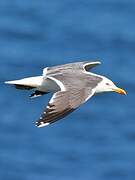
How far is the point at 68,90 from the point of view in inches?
444

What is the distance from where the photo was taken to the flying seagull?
10.7m

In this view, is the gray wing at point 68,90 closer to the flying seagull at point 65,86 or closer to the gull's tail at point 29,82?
the flying seagull at point 65,86

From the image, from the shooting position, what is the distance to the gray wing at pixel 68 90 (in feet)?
34.7

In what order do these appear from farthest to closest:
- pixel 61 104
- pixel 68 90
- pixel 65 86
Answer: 1. pixel 65 86
2. pixel 68 90
3. pixel 61 104

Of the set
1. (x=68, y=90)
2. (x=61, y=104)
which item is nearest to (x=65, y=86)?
(x=68, y=90)

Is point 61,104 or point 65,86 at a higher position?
point 65,86

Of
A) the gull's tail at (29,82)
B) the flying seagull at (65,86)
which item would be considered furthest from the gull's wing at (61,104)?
the gull's tail at (29,82)

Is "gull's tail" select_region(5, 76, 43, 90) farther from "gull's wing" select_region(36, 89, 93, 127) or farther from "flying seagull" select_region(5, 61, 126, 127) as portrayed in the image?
"gull's wing" select_region(36, 89, 93, 127)

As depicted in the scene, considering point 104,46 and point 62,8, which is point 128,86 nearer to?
point 104,46

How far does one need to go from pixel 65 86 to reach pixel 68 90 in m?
0.13

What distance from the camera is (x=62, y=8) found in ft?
80.5

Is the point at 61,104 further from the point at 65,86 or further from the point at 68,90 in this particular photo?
the point at 65,86

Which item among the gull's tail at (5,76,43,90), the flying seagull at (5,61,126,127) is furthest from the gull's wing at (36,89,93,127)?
the gull's tail at (5,76,43,90)

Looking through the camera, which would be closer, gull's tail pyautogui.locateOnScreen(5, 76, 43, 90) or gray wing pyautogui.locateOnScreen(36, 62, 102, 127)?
gray wing pyautogui.locateOnScreen(36, 62, 102, 127)
